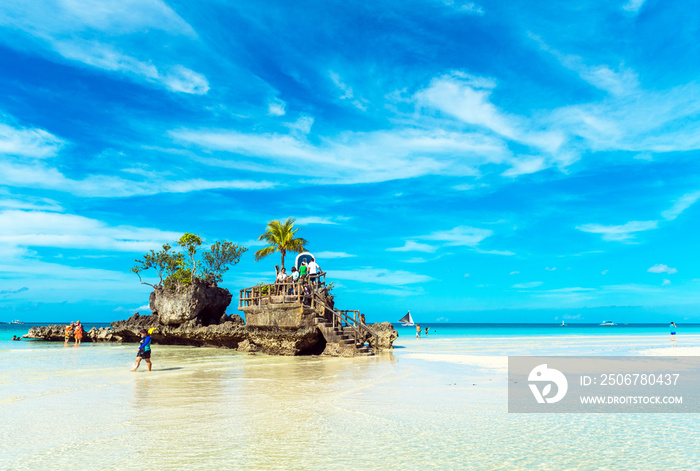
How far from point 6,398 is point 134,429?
6.53m

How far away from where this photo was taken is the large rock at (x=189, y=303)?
3894 cm

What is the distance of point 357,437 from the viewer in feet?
26.4

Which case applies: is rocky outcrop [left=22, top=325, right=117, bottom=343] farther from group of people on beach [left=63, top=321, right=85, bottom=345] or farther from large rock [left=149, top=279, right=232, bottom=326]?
large rock [left=149, top=279, right=232, bottom=326]

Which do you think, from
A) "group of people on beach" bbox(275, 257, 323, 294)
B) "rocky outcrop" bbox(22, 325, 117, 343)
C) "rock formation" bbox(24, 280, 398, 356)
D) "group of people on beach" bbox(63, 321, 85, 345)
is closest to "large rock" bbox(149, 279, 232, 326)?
"rock formation" bbox(24, 280, 398, 356)

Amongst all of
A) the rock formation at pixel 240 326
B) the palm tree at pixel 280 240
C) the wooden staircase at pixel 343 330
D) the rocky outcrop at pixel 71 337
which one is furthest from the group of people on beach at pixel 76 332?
the wooden staircase at pixel 343 330

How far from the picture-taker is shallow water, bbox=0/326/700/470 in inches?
268

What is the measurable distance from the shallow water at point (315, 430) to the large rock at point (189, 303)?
956 inches

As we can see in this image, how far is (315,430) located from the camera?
28.0ft

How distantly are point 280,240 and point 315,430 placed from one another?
31.9 metres

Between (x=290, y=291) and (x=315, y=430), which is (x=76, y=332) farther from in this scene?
(x=315, y=430)

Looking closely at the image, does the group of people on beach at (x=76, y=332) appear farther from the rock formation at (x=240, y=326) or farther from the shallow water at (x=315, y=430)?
the shallow water at (x=315, y=430)

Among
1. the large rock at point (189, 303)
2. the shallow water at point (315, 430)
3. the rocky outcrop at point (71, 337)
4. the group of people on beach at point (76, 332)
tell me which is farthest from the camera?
the rocky outcrop at point (71, 337)

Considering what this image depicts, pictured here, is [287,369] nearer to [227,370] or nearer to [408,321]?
[227,370]

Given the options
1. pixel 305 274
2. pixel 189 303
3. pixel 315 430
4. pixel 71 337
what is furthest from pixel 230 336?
pixel 71 337
